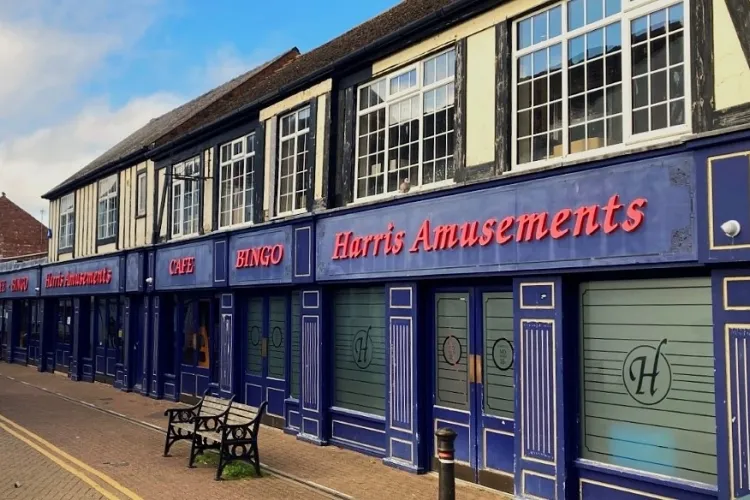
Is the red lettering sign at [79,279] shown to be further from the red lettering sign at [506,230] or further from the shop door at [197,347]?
the red lettering sign at [506,230]

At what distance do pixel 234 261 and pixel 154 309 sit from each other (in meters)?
5.22

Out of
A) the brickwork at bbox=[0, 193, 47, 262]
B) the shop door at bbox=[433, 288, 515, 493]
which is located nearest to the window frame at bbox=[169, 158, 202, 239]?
the shop door at bbox=[433, 288, 515, 493]

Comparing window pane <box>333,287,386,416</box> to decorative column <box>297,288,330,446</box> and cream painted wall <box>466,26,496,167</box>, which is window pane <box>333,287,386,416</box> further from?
cream painted wall <box>466,26,496,167</box>

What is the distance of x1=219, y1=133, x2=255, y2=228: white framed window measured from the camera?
48.5 ft

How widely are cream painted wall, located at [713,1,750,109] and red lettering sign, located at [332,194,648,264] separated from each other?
115 cm

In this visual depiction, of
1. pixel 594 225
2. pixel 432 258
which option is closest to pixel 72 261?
pixel 432 258

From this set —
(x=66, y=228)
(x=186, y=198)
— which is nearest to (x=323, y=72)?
(x=186, y=198)

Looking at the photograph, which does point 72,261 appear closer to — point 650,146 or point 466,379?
point 466,379

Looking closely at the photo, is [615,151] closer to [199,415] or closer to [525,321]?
[525,321]

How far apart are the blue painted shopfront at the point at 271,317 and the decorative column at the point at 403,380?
206 cm

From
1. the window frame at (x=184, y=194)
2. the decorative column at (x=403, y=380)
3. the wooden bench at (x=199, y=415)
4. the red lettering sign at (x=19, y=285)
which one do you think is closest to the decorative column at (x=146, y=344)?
the window frame at (x=184, y=194)

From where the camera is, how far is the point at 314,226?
12.0 meters

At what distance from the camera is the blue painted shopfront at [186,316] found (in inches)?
614

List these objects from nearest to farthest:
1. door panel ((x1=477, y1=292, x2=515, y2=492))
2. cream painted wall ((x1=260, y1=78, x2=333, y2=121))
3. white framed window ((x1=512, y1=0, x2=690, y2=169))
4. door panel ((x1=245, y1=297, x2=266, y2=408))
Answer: white framed window ((x1=512, y1=0, x2=690, y2=169)) < door panel ((x1=477, y1=292, x2=515, y2=492)) < cream painted wall ((x1=260, y1=78, x2=333, y2=121)) < door panel ((x1=245, y1=297, x2=266, y2=408))
